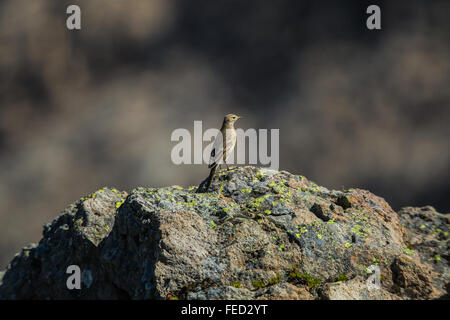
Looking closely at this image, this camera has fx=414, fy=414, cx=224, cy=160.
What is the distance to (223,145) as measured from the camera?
509 inches

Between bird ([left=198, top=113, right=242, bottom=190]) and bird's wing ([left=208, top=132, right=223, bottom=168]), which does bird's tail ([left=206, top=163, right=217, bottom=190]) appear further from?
bird's wing ([left=208, top=132, right=223, bottom=168])

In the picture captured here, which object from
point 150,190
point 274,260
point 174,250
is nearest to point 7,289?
point 150,190

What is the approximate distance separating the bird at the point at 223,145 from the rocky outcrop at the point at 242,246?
0.30m

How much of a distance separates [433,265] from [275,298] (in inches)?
162

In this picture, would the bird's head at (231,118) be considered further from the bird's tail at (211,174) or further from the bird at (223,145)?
the bird's tail at (211,174)

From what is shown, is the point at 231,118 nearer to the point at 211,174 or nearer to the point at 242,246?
the point at 211,174

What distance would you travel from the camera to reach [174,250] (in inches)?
307

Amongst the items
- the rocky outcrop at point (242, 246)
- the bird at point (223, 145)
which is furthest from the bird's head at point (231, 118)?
the rocky outcrop at point (242, 246)

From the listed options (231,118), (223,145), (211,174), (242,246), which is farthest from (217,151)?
(242,246)

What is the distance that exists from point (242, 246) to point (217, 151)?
4.49 meters

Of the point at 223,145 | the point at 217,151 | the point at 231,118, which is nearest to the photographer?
the point at 217,151

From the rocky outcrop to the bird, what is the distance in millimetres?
302

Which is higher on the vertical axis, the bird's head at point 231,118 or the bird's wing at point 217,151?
Answer: the bird's head at point 231,118

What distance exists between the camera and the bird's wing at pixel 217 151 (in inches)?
442
